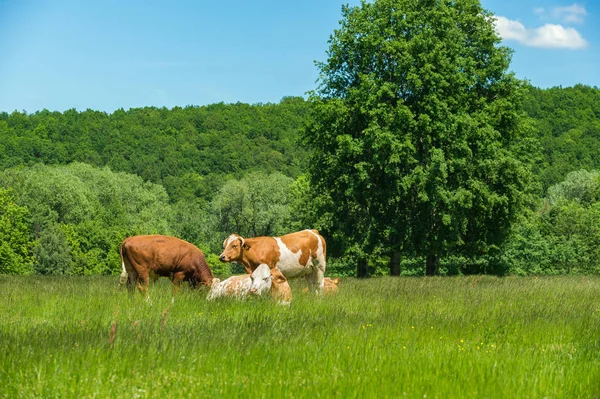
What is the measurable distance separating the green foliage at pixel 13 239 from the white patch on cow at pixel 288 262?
190ft

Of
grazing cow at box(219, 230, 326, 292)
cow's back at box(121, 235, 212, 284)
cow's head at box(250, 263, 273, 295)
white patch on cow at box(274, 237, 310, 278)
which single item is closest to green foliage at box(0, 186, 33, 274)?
cow's back at box(121, 235, 212, 284)

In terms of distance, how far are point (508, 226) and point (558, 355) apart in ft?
86.5

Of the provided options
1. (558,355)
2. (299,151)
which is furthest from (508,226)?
(299,151)

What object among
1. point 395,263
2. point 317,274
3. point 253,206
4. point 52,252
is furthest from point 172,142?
point 317,274

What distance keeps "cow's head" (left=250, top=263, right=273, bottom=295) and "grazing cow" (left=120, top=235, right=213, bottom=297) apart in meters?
1.45

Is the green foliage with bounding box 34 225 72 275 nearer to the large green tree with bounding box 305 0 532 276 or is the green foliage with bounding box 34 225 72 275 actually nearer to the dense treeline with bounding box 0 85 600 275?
the dense treeline with bounding box 0 85 600 275

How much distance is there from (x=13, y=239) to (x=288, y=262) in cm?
5985

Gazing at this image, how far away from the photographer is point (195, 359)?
7238mm

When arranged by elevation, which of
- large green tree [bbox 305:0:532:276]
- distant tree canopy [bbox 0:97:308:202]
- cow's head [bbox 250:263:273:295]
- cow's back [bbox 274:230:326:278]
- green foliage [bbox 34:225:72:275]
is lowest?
green foliage [bbox 34:225:72:275]

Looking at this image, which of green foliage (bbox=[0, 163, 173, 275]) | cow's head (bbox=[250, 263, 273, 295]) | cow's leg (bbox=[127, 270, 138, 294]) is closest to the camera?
cow's head (bbox=[250, 263, 273, 295])

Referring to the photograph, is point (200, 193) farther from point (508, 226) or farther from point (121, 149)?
point (508, 226)

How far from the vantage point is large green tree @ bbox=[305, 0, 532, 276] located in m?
30.2

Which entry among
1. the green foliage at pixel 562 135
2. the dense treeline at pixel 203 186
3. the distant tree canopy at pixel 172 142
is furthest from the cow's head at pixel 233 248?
the distant tree canopy at pixel 172 142

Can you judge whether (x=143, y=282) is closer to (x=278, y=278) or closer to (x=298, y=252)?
(x=278, y=278)
